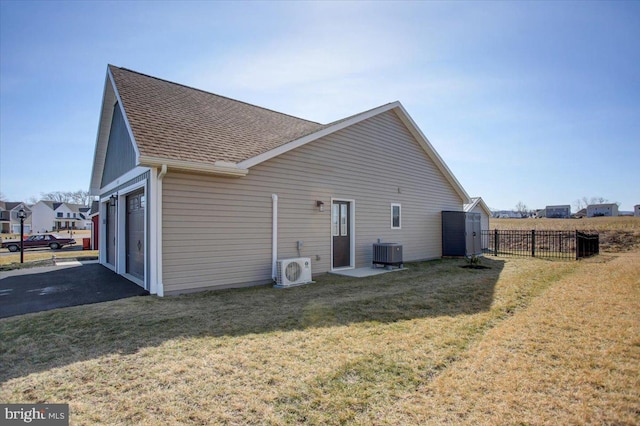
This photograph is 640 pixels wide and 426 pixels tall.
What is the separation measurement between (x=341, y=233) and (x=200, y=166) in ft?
16.2

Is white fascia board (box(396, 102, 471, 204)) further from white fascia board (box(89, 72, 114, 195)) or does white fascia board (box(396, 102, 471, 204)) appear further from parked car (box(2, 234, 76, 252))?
parked car (box(2, 234, 76, 252))

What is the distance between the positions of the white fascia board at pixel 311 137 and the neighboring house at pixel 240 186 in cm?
3

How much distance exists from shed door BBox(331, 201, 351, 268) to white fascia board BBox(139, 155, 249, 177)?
137 inches

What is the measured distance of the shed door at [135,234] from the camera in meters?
7.91

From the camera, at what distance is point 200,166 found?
260 inches

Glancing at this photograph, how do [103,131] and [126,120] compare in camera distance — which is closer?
[126,120]

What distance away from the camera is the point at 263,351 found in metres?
3.70

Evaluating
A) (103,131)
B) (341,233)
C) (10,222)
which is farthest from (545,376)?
(10,222)

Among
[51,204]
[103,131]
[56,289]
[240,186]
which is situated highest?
[103,131]

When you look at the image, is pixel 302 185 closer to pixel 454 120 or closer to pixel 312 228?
pixel 312 228

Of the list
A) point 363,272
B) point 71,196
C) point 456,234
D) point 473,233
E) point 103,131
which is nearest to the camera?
point 363,272

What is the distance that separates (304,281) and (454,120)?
8430 mm

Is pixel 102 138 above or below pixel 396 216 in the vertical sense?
above

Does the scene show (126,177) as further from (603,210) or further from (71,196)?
(71,196)
